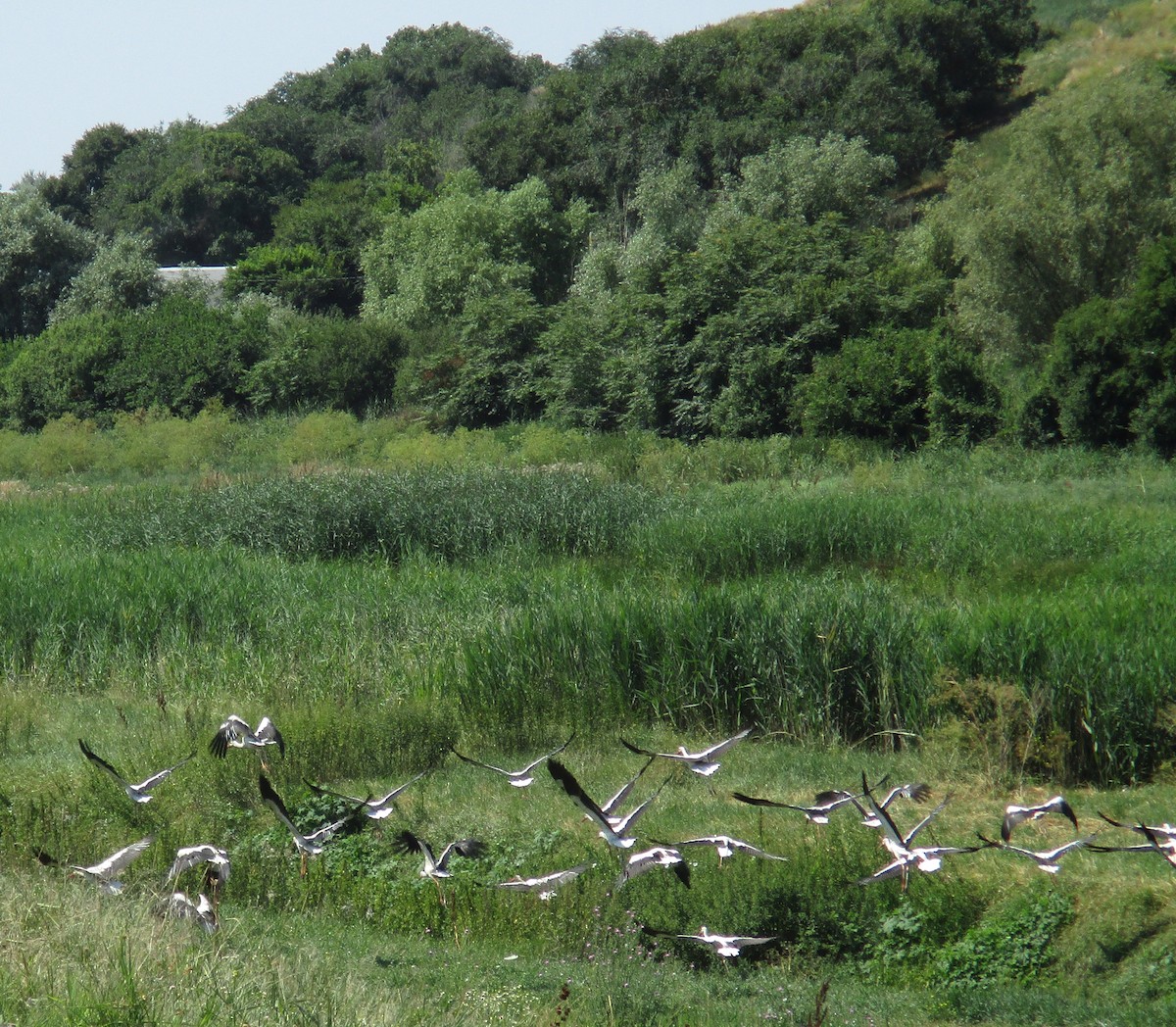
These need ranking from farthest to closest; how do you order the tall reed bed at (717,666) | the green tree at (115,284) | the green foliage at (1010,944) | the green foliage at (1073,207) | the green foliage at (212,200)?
the green foliage at (212,200) < the green tree at (115,284) < the green foliage at (1073,207) < the tall reed bed at (717,666) < the green foliage at (1010,944)

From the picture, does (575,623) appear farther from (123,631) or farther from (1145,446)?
(1145,446)

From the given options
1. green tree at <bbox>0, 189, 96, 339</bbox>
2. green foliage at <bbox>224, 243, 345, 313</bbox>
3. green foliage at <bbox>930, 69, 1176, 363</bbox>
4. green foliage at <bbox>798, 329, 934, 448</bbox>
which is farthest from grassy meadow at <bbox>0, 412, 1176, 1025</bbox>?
green tree at <bbox>0, 189, 96, 339</bbox>

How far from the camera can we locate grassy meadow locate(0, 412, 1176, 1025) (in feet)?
17.3

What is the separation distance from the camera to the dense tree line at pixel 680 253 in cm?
2258

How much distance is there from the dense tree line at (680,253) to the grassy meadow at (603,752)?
8.11 metres

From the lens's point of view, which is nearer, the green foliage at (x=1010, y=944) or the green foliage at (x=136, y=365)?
the green foliage at (x=1010, y=944)

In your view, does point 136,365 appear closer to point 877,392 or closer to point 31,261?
point 31,261

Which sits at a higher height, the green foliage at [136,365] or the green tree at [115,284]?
the green tree at [115,284]

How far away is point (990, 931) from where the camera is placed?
19.2ft

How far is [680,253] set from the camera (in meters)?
28.9

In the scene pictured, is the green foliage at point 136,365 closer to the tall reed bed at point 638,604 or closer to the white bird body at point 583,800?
the tall reed bed at point 638,604

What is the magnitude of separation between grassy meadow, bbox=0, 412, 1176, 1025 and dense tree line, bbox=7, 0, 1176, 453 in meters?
8.11

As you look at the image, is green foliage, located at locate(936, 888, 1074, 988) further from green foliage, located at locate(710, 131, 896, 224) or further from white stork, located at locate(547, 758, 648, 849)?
green foliage, located at locate(710, 131, 896, 224)

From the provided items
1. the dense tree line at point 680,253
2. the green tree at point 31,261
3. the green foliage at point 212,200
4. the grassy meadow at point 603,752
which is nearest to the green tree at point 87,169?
the dense tree line at point 680,253
